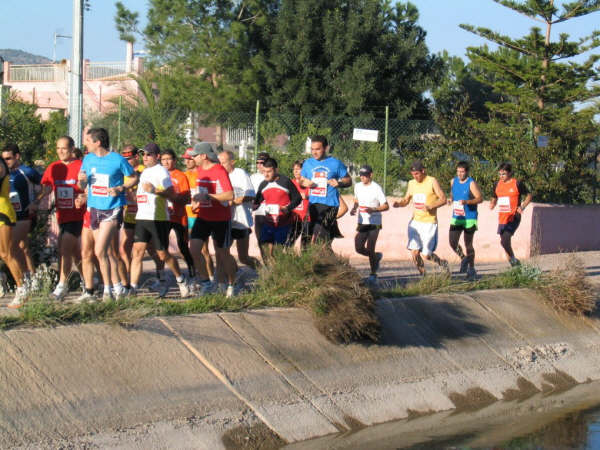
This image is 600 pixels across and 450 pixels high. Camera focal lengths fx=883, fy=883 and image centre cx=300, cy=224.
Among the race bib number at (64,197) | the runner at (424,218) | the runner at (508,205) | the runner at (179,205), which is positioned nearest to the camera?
the race bib number at (64,197)

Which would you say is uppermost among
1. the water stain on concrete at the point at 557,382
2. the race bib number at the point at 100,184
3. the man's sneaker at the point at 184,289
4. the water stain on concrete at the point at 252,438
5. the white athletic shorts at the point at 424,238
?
the race bib number at the point at 100,184

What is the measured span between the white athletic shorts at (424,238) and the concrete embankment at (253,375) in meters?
2.15

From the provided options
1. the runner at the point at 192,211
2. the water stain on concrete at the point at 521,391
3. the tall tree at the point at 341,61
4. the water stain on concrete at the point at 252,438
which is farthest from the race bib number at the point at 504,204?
the tall tree at the point at 341,61

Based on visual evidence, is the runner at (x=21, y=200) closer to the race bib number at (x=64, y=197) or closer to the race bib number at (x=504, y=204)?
the race bib number at (x=64, y=197)

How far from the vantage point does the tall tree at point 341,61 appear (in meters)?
33.5

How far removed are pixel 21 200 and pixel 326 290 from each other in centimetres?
363

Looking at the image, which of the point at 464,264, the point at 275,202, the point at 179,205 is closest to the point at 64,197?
the point at 179,205

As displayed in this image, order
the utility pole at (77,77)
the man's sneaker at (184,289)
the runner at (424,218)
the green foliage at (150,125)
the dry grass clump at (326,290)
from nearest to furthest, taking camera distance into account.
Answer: the dry grass clump at (326,290) < the man's sneaker at (184,289) < the runner at (424,218) < the utility pole at (77,77) < the green foliage at (150,125)

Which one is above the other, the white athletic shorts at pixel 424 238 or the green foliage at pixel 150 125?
the green foliage at pixel 150 125

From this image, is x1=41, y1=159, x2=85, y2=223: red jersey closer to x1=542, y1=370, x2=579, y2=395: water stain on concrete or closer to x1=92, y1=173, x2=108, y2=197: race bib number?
x1=92, y1=173, x2=108, y2=197: race bib number

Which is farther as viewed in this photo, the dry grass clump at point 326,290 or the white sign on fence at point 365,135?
the white sign on fence at point 365,135

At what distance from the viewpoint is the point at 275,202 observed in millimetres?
10570

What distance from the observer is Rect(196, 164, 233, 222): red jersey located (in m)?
9.42

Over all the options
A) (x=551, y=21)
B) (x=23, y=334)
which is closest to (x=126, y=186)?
(x=23, y=334)
